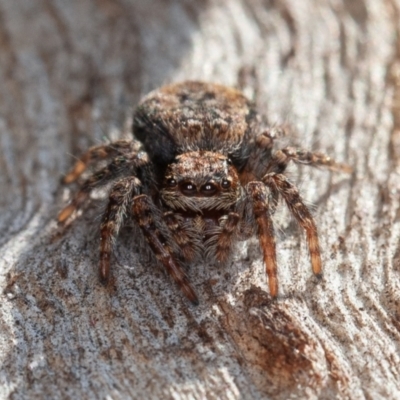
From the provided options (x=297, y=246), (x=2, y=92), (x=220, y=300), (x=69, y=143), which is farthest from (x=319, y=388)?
(x=2, y=92)

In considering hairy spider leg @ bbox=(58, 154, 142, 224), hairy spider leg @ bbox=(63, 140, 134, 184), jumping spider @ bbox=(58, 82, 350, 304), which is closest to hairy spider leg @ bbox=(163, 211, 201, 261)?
jumping spider @ bbox=(58, 82, 350, 304)

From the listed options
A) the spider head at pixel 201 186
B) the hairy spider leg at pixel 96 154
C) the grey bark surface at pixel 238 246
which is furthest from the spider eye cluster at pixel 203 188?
the hairy spider leg at pixel 96 154

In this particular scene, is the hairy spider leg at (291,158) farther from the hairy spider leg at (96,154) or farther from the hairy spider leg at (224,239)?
the hairy spider leg at (96,154)

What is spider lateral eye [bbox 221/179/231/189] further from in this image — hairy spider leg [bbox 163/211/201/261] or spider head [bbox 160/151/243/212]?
hairy spider leg [bbox 163/211/201/261]

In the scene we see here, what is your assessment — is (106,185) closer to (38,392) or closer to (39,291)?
(39,291)

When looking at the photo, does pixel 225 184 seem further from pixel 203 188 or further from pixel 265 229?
pixel 265 229

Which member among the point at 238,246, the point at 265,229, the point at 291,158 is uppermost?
the point at 291,158

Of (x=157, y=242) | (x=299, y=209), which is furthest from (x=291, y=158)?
(x=157, y=242)
